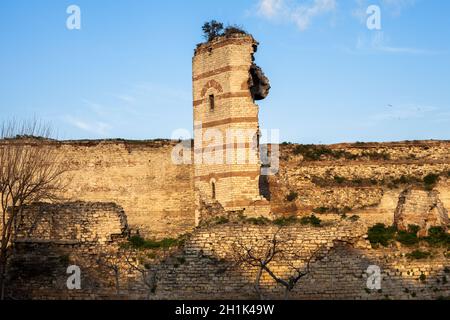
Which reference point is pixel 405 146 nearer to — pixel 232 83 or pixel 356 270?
pixel 232 83

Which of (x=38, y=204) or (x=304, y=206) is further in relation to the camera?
(x=304, y=206)

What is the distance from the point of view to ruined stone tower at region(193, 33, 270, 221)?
26.5 metres

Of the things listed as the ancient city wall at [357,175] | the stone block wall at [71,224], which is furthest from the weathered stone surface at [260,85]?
the stone block wall at [71,224]

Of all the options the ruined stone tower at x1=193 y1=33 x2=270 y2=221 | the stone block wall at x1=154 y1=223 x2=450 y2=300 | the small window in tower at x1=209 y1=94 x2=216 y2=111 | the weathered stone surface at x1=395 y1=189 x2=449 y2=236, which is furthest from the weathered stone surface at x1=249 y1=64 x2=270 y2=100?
the stone block wall at x1=154 y1=223 x2=450 y2=300

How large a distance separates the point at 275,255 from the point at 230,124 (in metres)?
6.34

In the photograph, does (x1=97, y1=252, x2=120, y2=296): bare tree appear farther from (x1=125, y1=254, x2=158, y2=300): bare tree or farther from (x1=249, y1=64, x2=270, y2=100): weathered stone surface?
(x1=249, y1=64, x2=270, y2=100): weathered stone surface

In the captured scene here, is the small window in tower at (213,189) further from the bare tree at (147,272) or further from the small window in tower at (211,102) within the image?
the bare tree at (147,272)

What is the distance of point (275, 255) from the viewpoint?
21.9 m

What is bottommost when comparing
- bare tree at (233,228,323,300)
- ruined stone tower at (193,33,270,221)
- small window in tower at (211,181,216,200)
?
bare tree at (233,228,323,300)

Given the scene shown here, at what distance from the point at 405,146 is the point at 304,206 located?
4.79 m

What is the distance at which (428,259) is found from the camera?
843 inches

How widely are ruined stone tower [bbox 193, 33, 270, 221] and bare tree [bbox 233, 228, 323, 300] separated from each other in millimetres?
3979
